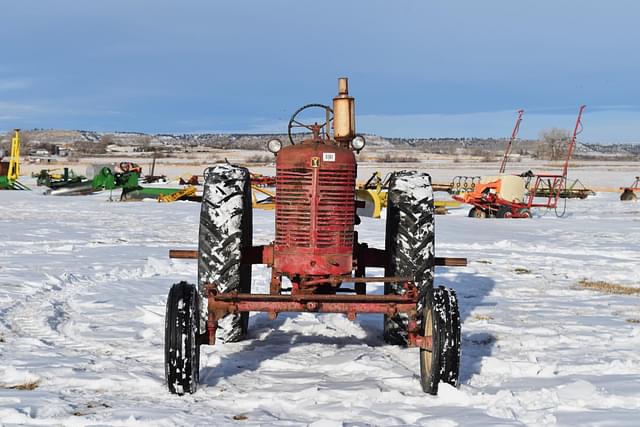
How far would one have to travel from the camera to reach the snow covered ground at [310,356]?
176 inches

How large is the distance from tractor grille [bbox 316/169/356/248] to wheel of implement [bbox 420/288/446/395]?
2.95ft

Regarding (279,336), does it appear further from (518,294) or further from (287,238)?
(518,294)

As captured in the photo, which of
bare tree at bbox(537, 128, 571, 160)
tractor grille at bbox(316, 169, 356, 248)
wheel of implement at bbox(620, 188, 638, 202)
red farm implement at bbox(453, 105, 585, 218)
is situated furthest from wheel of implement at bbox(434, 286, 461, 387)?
bare tree at bbox(537, 128, 571, 160)

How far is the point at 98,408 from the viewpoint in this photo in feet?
14.6

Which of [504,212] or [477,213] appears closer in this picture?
[504,212]

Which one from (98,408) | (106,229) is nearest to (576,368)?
(98,408)

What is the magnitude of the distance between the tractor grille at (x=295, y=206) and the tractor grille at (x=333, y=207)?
9cm

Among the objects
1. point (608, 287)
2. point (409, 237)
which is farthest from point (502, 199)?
point (409, 237)

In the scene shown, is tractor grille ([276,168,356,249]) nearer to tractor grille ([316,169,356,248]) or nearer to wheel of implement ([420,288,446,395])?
tractor grille ([316,169,356,248])

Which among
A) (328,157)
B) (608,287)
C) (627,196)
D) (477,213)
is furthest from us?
(627,196)

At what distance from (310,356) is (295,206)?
1.33 metres

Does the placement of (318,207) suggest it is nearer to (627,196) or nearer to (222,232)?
(222,232)

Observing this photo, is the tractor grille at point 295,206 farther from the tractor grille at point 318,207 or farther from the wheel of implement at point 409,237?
the wheel of implement at point 409,237

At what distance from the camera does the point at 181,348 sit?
185 inches
